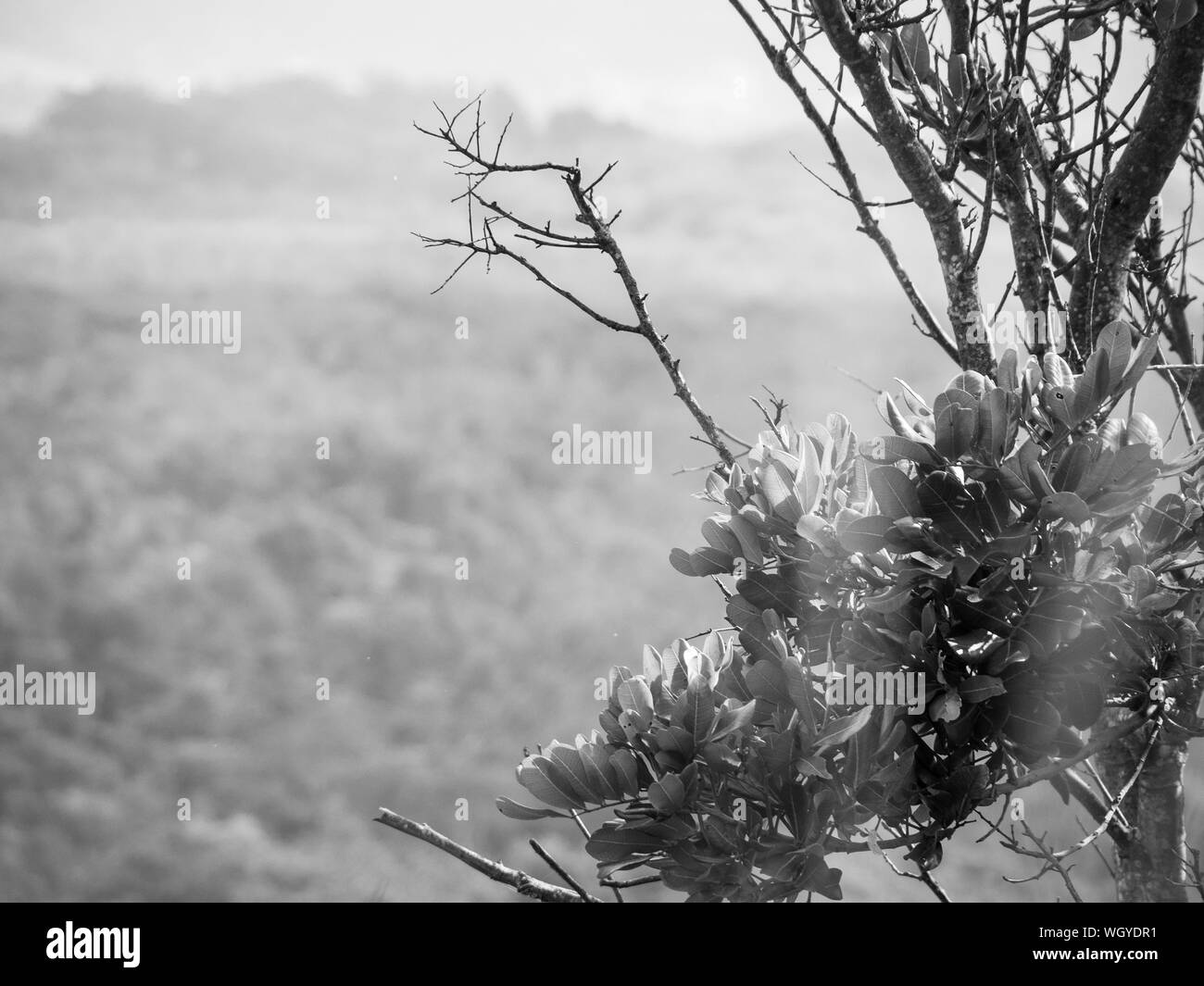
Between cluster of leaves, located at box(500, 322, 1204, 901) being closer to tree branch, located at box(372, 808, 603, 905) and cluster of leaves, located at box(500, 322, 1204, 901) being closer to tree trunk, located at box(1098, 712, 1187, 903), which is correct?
tree branch, located at box(372, 808, 603, 905)

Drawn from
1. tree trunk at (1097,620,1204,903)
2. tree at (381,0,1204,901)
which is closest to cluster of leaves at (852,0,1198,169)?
tree at (381,0,1204,901)

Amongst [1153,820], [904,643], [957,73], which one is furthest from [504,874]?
[957,73]

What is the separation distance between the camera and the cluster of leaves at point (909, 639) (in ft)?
2.45

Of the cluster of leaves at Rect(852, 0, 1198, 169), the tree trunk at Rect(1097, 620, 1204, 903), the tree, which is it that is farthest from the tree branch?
the cluster of leaves at Rect(852, 0, 1198, 169)

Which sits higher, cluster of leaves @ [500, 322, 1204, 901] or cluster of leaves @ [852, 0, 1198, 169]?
cluster of leaves @ [852, 0, 1198, 169]

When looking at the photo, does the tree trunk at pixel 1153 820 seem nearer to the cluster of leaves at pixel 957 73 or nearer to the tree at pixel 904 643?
the tree at pixel 904 643

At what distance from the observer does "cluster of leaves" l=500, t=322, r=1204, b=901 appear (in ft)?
2.45

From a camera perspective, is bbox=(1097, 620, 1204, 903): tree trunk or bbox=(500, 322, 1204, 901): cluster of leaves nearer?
bbox=(500, 322, 1204, 901): cluster of leaves

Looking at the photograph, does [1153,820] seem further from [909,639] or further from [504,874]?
[504,874]

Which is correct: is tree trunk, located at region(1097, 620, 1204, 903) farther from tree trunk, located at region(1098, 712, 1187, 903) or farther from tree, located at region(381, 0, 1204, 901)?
tree, located at region(381, 0, 1204, 901)

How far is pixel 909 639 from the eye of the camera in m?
0.77

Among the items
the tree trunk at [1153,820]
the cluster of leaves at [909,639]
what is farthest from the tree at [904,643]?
the tree trunk at [1153,820]

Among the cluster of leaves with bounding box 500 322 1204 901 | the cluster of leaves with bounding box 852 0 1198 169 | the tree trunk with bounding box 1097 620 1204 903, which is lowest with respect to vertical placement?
the tree trunk with bounding box 1097 620 1204 903
